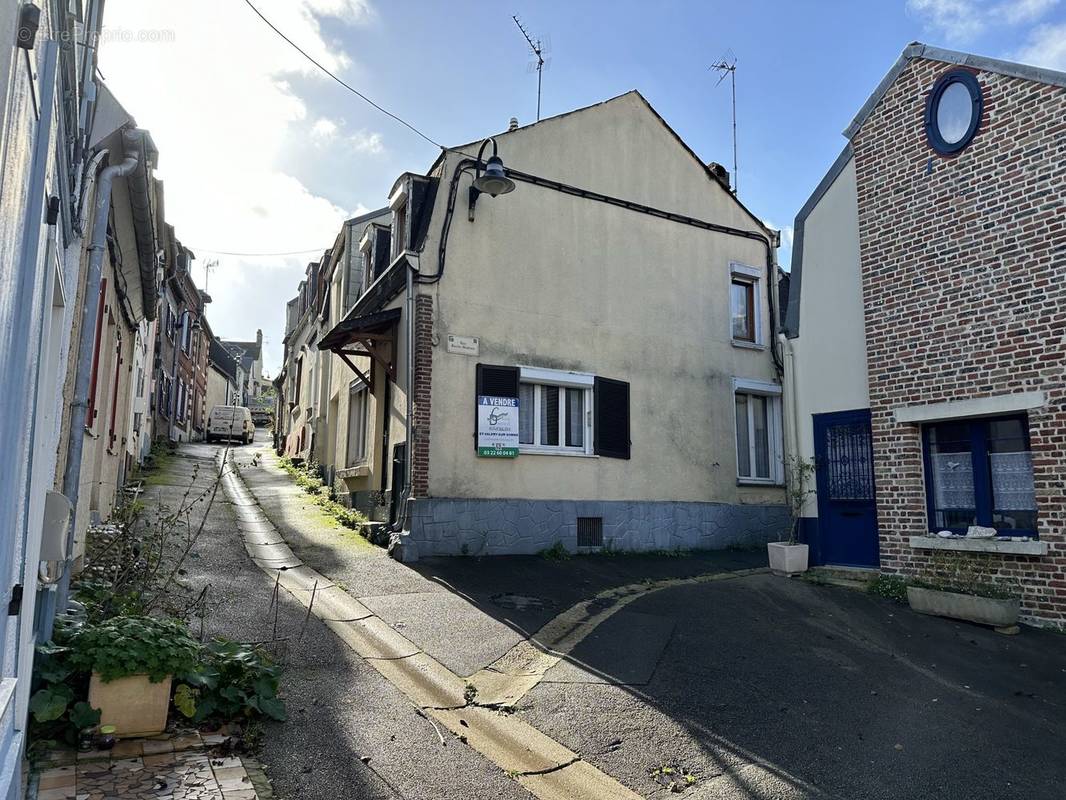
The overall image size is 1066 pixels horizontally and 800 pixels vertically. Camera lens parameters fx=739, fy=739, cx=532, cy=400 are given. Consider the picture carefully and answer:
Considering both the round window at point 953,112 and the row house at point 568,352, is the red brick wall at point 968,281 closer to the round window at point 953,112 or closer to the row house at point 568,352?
the round window at point 953,112

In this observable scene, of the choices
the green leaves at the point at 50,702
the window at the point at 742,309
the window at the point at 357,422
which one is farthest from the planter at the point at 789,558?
the green leaves at the point at 50,702

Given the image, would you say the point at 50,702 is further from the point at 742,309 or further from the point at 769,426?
the point at 742,309

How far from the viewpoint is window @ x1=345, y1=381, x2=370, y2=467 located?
47.4ft

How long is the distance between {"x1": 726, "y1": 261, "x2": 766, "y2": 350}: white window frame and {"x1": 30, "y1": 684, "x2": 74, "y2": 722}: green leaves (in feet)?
41.2

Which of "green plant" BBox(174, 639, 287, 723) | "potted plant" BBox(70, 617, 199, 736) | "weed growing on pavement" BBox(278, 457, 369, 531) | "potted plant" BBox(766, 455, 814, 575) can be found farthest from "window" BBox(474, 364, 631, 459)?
"potted plant" BBox(70, 617, 199, 736)

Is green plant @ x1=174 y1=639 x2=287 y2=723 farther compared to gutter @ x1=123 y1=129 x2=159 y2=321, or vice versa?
gutter @ x1=123 y1=129 x2=159 y2=321

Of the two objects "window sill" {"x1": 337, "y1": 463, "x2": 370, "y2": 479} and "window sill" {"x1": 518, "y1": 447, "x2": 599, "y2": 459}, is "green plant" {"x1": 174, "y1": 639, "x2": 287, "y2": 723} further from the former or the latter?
"window sill" {"x1": 337, "y1": 463, "x2": 370, "y2": 479}

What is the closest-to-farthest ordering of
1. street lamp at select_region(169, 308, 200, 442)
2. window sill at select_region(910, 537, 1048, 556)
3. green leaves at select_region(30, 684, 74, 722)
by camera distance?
green leaves at select_region(30, 684, 74, 722), window sill at select_region(910, 537, 1048, 556), street lamp at select_region(169, 308, 200, 442)

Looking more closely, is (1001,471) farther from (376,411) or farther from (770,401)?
(376,411)

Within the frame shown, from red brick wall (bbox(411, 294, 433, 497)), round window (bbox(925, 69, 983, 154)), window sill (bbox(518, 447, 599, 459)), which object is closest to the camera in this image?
round window (bbox(925, 69, 983, 154))

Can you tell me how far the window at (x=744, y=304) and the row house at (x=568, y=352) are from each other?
43 mm

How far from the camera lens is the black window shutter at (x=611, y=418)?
12391 mm

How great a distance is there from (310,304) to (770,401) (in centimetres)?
1606

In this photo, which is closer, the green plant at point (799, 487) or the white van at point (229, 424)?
the green plant at point (799, 487)
